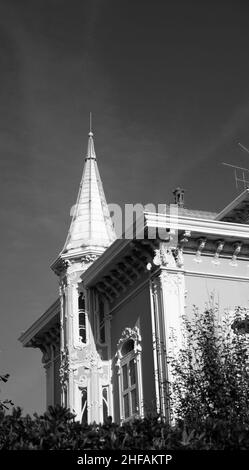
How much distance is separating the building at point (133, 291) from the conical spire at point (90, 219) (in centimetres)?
4

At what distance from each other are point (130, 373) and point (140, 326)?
64.5 inches

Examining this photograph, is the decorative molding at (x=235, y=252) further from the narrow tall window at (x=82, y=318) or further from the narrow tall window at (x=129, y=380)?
the narrow tall window at (x=82, y=318)

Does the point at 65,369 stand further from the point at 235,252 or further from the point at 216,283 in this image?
the point at 235,252

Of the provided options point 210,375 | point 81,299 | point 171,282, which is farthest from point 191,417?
point 81,299

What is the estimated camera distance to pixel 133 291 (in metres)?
24.7

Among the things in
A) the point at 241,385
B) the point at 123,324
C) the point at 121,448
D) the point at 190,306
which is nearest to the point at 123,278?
the point at 123,324

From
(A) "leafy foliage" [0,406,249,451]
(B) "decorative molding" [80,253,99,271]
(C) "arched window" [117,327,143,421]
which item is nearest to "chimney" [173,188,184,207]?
(B) "decorative molding" [80,253,99,271]

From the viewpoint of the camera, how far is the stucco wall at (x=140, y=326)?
22.9 meters

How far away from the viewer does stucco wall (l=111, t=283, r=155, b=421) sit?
→ 75.3 ft

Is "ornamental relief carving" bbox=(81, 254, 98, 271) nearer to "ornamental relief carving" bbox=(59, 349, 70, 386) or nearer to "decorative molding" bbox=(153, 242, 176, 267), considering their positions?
"ornamental relief carving" bbox=(59, 349, 70, 386)

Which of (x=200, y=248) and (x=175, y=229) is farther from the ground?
(x=175, y=229)

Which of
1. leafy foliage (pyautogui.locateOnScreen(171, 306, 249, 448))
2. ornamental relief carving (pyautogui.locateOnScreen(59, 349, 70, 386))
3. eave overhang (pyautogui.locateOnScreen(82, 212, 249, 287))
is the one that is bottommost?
leafy foliage (pyautogui.locateOnScreen(171, 306, 249, 448))

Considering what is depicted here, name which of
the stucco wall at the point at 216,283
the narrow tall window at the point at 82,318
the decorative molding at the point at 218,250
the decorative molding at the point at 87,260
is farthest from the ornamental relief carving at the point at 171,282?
the narrow tall window at the point at 82,318

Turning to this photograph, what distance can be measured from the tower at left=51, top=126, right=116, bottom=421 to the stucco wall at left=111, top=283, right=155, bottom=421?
0.80m
